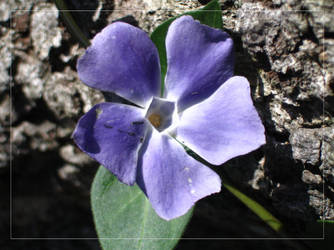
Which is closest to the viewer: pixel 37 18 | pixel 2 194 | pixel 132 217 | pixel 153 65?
pixel 153 65

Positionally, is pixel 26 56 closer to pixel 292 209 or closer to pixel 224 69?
pixel 224 69

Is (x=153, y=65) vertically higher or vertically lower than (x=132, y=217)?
higher

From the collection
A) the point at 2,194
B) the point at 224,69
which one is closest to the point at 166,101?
the point at 224,69

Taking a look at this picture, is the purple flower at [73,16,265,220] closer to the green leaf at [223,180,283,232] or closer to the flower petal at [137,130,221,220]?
the flower petal at [137,130,221,220]

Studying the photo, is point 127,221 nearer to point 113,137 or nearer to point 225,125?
point 113,137

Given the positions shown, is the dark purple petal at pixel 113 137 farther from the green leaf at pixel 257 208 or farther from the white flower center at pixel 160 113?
the green leaf at pixel 257 208

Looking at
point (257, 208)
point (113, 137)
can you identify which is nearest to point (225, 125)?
point (113, 137)
